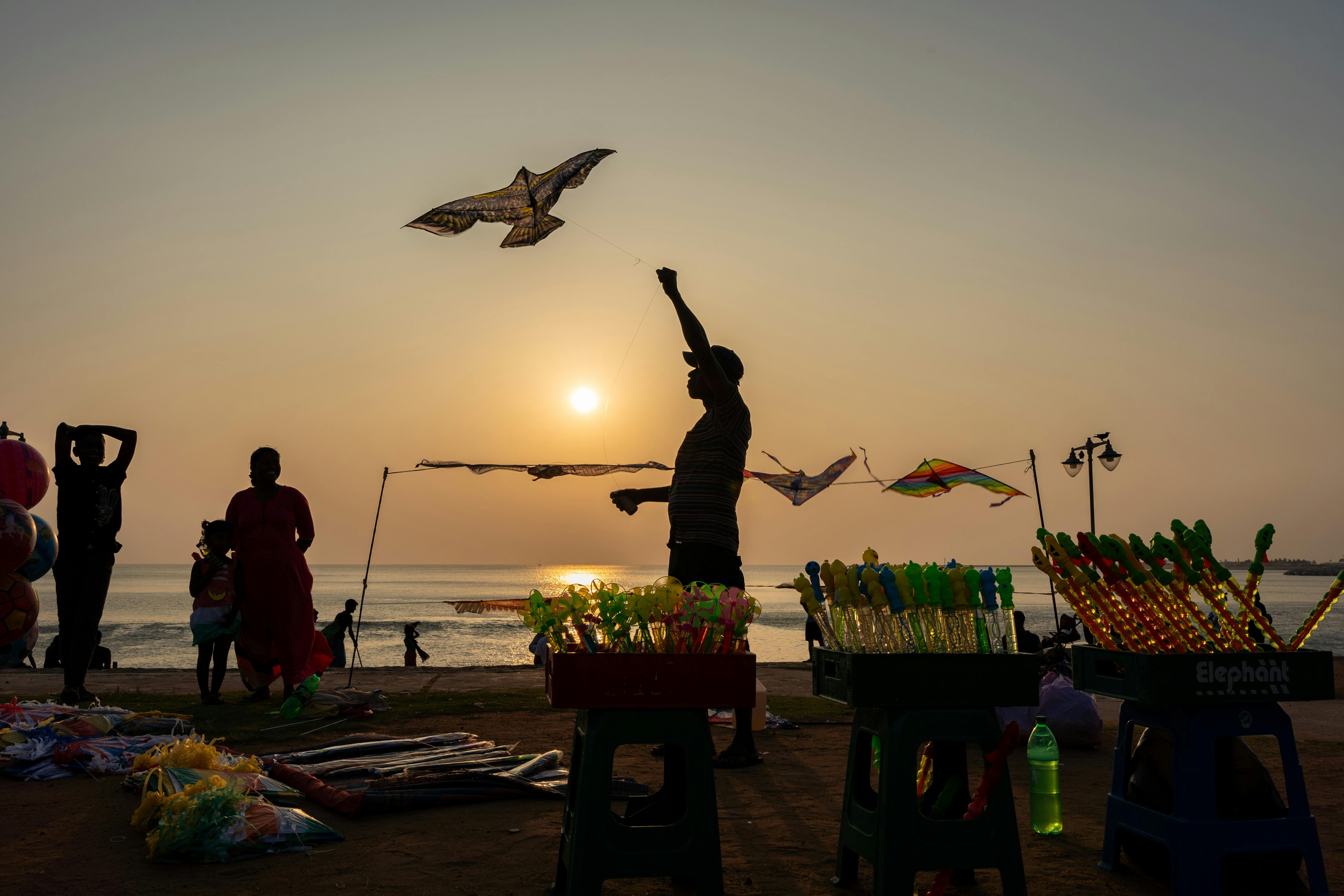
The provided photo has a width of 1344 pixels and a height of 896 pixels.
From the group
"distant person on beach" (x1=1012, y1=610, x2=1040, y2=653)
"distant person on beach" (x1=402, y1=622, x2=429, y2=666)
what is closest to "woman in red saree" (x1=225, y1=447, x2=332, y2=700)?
A: "distant person on beach" (x1=1012, y1=610, x2=1040, y2=653)

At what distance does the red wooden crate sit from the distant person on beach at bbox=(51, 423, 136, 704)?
542 centimetres

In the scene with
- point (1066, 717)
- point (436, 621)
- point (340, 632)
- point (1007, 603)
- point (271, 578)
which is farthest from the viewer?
point (436, 621)

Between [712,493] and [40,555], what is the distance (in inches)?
264

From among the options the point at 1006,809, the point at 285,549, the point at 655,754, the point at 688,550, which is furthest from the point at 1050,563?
the point at 285,549

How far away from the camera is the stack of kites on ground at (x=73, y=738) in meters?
4.48

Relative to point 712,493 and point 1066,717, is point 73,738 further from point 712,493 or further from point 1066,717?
point 1066,717

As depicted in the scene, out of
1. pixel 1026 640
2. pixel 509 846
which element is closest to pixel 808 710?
pixel 1026 640

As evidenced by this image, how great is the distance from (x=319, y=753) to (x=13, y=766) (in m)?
1.43

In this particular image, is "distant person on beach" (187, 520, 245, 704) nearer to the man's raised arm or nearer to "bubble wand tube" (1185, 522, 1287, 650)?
the man's raised arm

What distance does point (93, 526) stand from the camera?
6742 millimetres

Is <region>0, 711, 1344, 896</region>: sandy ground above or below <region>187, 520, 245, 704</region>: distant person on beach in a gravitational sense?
below

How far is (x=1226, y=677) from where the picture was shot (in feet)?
9.32

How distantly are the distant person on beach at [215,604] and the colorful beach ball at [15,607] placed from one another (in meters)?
1.32

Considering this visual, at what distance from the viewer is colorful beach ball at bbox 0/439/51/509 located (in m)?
8.00
